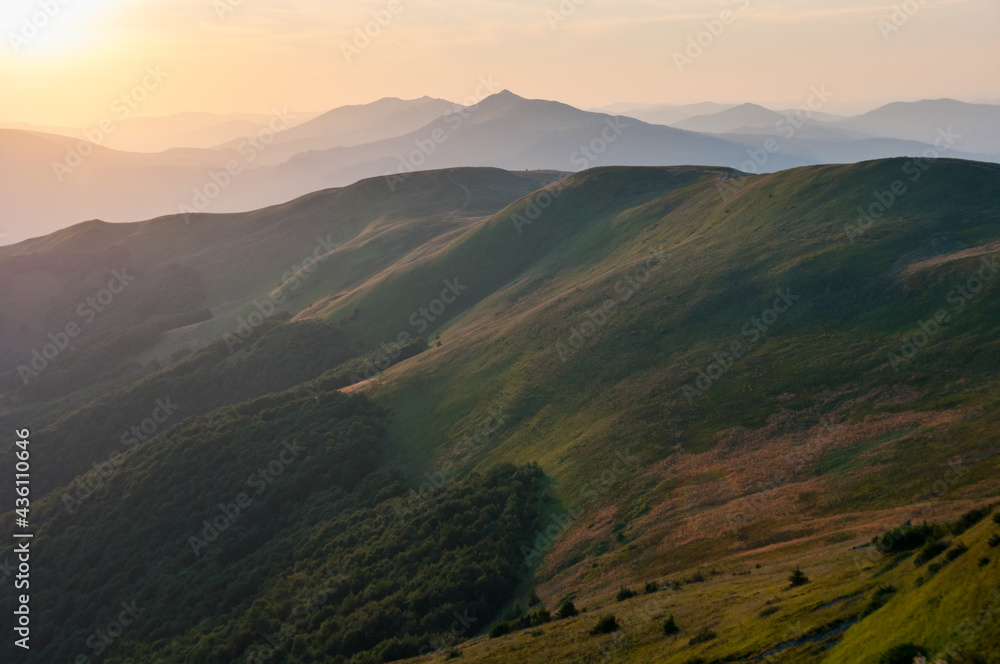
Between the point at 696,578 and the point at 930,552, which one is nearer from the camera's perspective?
the point at 930,552

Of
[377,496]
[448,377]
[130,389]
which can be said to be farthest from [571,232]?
[130,389]

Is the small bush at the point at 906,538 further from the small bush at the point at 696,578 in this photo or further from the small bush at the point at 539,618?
the small bush at the point at 539,618

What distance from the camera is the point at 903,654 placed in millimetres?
11547

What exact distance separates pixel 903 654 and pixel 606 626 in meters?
12.0

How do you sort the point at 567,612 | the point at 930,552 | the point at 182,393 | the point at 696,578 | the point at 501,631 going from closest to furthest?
the point at 930,552, the point at 696,578, the point at 567,612, the point at 501,631, the point at 182,393

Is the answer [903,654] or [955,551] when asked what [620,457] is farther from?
[903,654]

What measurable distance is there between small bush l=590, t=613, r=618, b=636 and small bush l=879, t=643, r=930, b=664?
11.6 meters

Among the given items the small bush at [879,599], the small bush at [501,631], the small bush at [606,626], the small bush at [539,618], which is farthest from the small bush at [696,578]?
the small bush at [879,599]

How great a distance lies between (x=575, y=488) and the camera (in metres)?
43.4

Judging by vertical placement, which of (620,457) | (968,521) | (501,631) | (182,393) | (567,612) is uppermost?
(182,393)

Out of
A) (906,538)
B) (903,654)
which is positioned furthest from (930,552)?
(903,654)

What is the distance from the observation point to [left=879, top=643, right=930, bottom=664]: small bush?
1140cm

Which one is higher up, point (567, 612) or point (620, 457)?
point (620, 457)

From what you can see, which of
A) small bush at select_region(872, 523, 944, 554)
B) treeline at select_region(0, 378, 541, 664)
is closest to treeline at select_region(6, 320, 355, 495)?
treeline at select_region(0, 378, 541, 664)
